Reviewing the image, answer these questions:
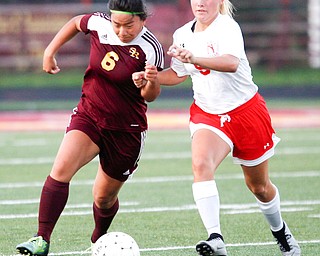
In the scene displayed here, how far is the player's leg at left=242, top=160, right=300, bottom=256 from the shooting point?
251 inches

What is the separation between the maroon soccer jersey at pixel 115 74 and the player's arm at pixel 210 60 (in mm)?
543

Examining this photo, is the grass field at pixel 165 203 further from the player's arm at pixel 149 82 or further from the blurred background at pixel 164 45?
the blurred background at pixel 164 45

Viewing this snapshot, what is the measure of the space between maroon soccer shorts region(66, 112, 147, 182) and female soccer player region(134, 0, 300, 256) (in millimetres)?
471

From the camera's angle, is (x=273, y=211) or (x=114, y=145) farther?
(x=273, y=211)

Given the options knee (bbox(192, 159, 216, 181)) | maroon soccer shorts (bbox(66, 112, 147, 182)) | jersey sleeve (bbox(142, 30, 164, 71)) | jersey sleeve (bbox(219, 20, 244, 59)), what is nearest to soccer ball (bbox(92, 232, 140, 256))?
knee (bbox(192, 159, 216, 181))

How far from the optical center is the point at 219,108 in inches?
246

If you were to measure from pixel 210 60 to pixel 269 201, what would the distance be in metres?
1.24

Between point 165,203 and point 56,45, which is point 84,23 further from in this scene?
point 165,203

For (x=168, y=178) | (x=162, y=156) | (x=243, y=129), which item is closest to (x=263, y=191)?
(x=243, y=129)

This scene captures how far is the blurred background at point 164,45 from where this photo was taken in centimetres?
2181

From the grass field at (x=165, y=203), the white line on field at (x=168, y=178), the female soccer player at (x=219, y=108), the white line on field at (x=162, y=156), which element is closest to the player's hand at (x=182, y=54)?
the female soccer player at (x=219, y=108)

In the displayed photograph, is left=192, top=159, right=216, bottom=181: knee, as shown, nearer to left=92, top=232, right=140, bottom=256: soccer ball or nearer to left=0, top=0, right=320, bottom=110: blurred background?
left=92, top=232, right=140, bottom=256: soccer ball

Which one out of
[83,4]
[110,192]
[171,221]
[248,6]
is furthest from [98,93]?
[248,6]

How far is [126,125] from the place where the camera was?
6.45 m
